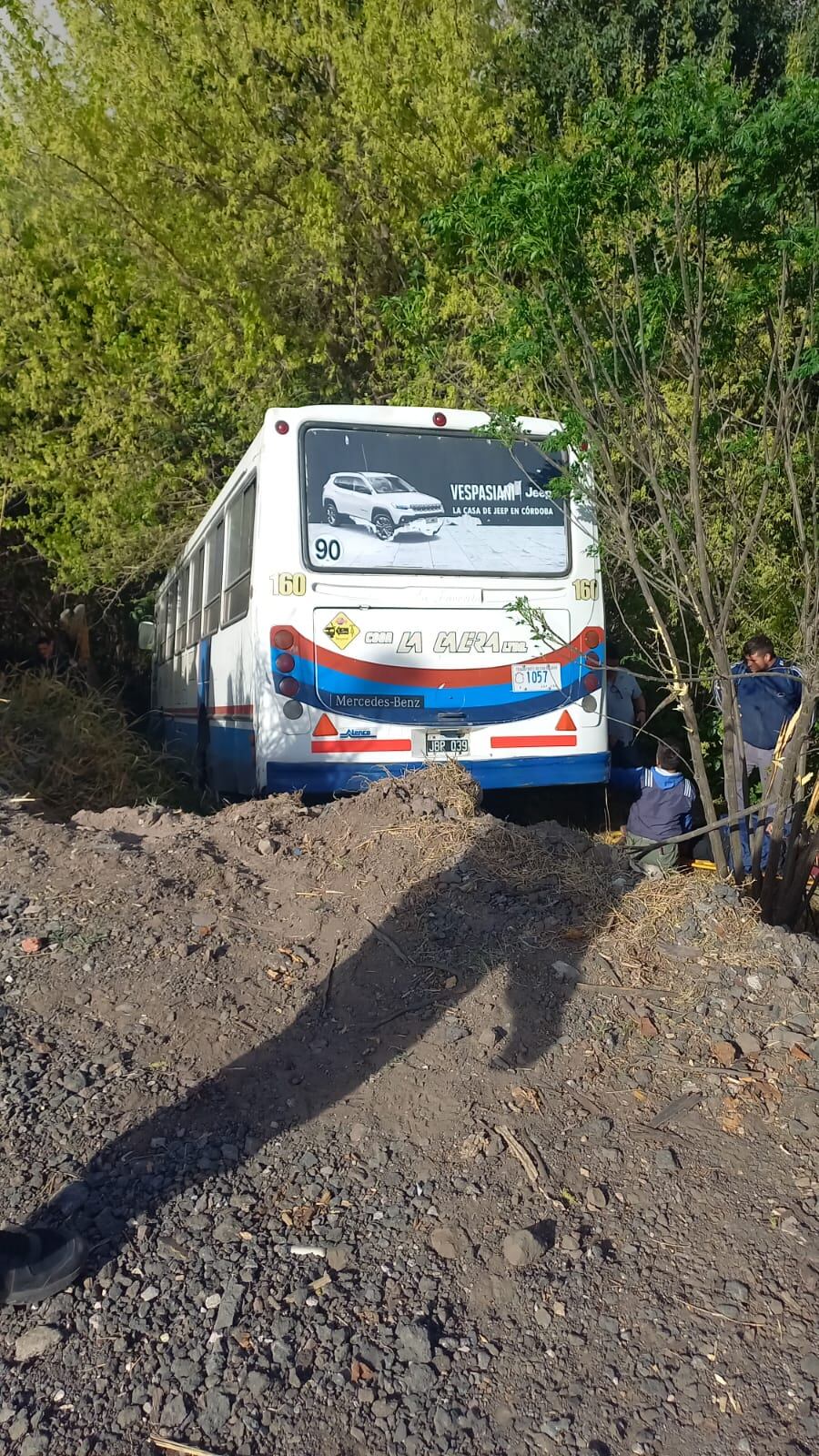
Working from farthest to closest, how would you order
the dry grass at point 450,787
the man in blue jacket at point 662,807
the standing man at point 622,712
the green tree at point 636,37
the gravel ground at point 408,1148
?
1. the green tree at point 636,37
2. the standing man at point 622,712
3. the man in blue jacket at point 662,807
4. the dry grass at point 450,787
5. the gravel ground at point 408,1148

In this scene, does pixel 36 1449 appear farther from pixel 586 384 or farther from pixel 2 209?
pixel 2 209

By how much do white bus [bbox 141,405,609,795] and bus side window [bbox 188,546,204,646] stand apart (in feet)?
10.5

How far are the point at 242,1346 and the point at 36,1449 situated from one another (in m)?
0.50

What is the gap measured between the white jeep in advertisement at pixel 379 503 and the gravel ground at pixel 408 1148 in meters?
2.67

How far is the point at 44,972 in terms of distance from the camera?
4.21 m

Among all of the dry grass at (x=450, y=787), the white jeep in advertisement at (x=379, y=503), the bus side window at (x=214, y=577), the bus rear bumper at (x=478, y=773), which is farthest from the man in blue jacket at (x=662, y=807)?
the bus side window at (x=214, y=577)

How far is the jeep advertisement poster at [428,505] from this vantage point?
724 cm

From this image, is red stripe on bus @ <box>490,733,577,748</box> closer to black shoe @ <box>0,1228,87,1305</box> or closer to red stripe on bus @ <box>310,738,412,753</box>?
red stripe on bus @ <box>310,738,412,753</box>

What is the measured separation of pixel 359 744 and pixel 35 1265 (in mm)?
4616

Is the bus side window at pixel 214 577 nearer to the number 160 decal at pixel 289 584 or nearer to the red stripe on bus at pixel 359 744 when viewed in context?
the number 160 decal at pixel 289 584

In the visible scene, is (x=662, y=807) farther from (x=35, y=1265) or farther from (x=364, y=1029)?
(x=35, y=1265)

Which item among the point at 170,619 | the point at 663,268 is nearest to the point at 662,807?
the point at 663,268

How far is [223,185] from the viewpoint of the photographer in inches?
456

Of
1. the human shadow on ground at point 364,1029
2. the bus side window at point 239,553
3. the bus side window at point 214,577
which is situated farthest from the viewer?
the bus side window at point 214,577
